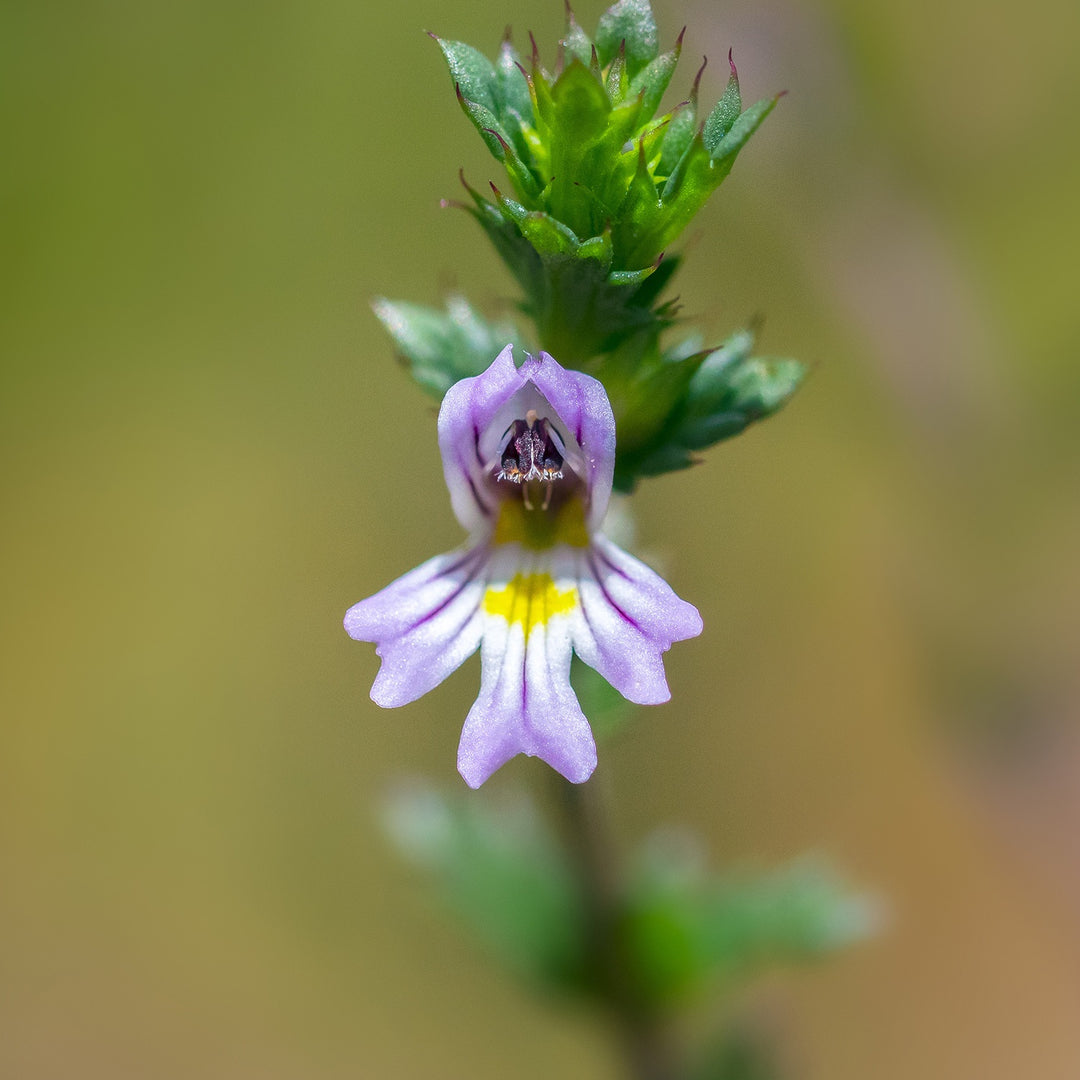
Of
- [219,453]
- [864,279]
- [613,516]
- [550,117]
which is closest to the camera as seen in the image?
[550,117]

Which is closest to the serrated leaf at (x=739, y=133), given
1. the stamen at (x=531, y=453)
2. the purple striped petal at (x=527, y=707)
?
the stamen at (x=531, y=453)

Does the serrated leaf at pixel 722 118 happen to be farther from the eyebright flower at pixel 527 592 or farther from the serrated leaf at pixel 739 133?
the eyebright flower at pixel 527 592

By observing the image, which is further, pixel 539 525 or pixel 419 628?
pixel 539 525

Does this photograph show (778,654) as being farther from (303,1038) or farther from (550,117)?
(550,117)

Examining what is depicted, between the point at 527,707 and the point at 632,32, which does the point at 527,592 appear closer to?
the point at 527,707

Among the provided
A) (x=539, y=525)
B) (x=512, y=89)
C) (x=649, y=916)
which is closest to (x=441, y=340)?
(x=539, y=525)

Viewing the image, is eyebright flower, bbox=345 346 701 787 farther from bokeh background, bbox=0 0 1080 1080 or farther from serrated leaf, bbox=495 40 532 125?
bokeh background, bbox=0 0 1080 1080

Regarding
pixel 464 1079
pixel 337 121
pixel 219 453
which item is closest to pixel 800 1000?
pixel 464 1079
